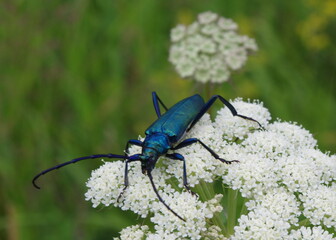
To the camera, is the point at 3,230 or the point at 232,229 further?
the point at 3,230

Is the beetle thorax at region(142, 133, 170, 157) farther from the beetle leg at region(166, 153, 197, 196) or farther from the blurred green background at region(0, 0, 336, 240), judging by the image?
the blurred green background at region(0, 0, 336, 240)

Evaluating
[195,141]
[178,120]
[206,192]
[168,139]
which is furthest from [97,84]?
[206,192]

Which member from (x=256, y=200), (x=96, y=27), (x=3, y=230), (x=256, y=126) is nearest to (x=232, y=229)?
(x=256, y=200)

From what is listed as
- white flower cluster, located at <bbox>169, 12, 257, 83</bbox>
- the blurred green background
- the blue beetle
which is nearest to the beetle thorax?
the blue beetle

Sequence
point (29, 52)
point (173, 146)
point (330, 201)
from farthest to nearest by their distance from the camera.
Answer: point (29, 52) → point (173, 146) → point (330, 201)

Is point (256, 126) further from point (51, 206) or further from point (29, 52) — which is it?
point (29, 52)

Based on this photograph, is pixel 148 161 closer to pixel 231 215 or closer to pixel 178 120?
pixel 178 120
